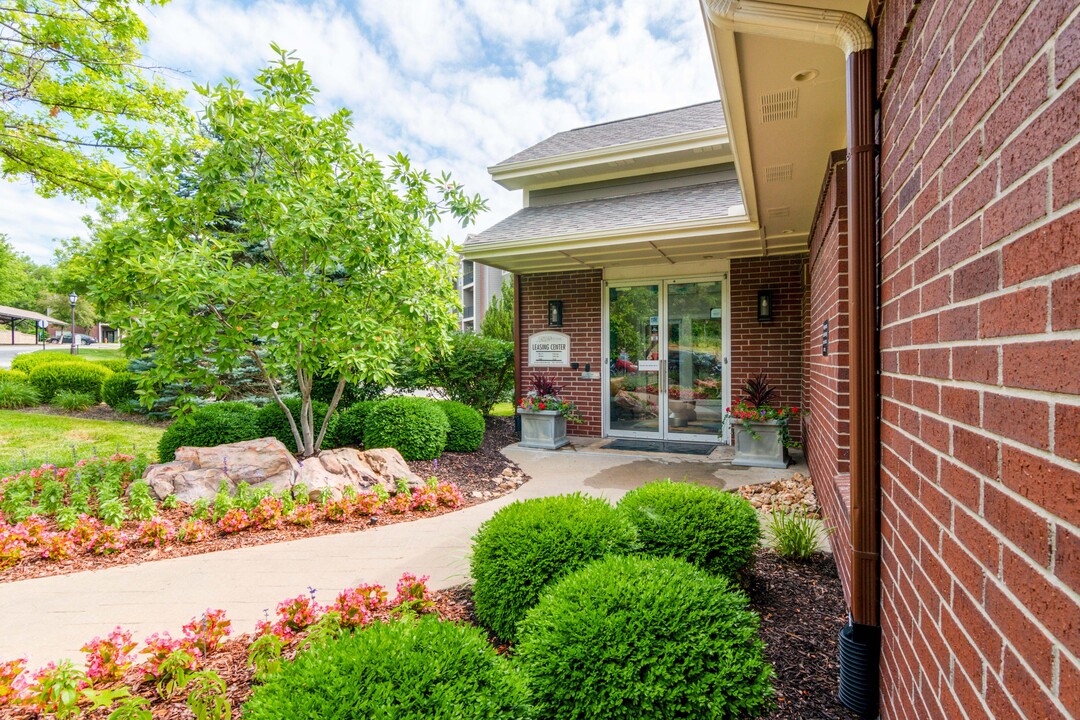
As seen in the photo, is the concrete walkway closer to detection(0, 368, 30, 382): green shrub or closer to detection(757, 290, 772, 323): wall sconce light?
detection(757, 290, 772, 323): wall sconce light

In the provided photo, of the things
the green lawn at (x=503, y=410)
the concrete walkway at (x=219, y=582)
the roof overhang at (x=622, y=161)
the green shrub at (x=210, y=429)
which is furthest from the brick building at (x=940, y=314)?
the green lawn at (x=503, y=410)

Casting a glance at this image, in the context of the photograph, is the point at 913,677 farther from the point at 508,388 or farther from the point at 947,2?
the point at 508,388

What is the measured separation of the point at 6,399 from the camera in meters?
10.2

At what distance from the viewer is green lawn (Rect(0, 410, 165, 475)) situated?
22.5 feet

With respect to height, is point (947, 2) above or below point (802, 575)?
above

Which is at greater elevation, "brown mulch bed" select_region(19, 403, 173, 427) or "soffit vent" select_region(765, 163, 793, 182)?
"soffit vent" select_region(765, 163, 793, 182)

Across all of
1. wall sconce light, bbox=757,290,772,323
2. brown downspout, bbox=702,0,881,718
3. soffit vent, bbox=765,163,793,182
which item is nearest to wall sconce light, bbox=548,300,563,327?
wall sconce light, bbox=757,290,772,323

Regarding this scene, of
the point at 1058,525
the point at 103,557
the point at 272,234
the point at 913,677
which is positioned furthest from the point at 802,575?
the point at 272,234

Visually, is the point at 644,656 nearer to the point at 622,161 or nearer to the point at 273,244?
the point at 273,244

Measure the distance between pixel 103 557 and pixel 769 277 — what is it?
748 cm

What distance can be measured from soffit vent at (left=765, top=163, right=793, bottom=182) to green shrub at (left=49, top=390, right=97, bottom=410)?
12.4 metres

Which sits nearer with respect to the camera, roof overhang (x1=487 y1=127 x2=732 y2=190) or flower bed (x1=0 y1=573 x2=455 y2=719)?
flower bed (x1=0 y1=573 x2=455 y2=719)

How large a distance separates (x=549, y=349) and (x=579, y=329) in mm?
576

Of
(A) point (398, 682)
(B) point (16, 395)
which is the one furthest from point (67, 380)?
(A) point (398, 682)
